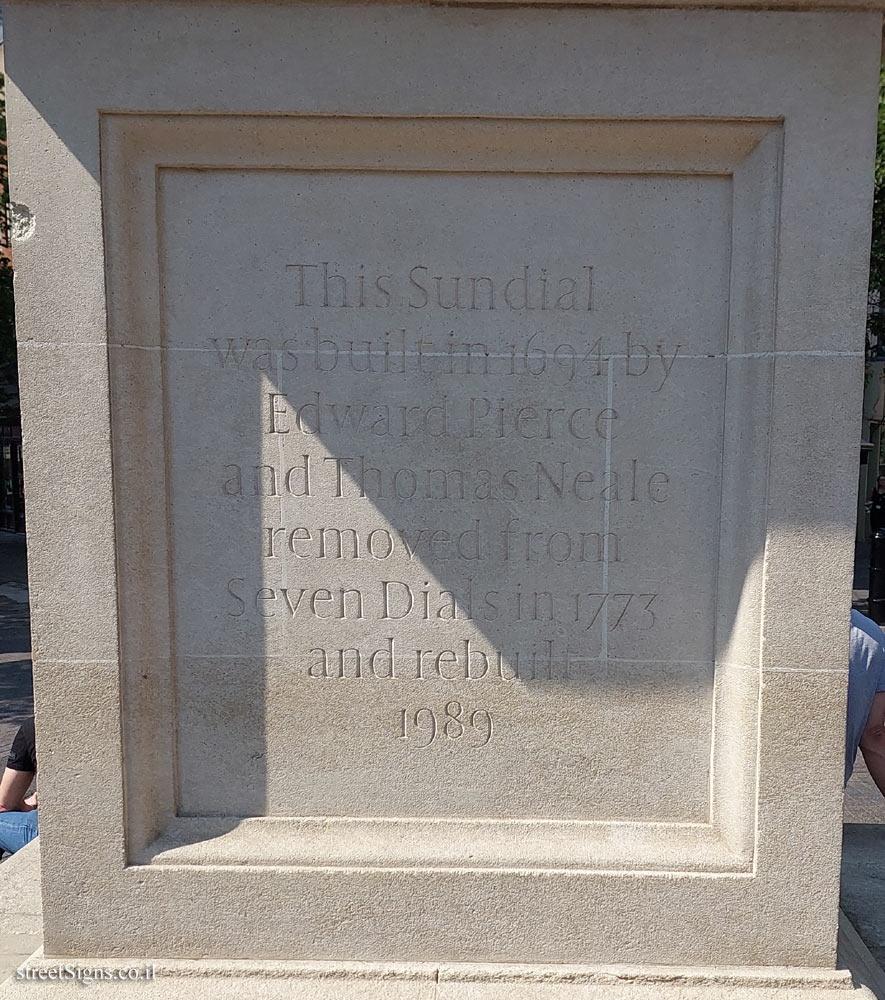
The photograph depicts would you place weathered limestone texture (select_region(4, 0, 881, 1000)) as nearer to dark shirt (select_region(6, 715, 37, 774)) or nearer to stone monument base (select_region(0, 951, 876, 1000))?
stone monument base (select_region(0, 951, 876, 1000))

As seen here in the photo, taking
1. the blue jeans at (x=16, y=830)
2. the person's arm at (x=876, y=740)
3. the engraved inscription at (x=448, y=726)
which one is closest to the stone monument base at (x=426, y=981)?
the engraved inscription at (x=448, y=726)

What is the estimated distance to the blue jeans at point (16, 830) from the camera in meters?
4.46

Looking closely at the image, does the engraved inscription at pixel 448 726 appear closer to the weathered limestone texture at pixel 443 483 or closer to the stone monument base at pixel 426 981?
the weathered limestone texture at pixel 443 483

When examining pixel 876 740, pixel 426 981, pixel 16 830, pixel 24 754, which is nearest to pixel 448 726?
pixel 426 981

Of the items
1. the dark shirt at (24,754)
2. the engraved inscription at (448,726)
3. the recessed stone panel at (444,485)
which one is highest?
the recessed stone panel at (444,485)

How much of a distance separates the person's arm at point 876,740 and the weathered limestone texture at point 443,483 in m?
1.09

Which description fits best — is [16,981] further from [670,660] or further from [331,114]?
[331,114]

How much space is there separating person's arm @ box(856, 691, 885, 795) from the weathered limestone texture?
42.7 inches

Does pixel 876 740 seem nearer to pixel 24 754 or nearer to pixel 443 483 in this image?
pixel 443 483

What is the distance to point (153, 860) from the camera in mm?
3207

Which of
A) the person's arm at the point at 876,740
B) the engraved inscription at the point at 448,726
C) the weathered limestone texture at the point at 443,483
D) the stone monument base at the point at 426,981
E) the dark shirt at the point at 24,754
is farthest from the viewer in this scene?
the dark shirt at the point at 24,754

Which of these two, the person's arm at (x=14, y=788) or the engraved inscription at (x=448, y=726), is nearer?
the engraved inscription at (x=448, y=726)

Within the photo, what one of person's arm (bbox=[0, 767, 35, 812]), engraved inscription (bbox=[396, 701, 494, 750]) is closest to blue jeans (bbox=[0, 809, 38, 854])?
person's arm (bbox=[0, 767, 35, 812])

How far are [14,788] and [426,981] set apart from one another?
2.55 meters
